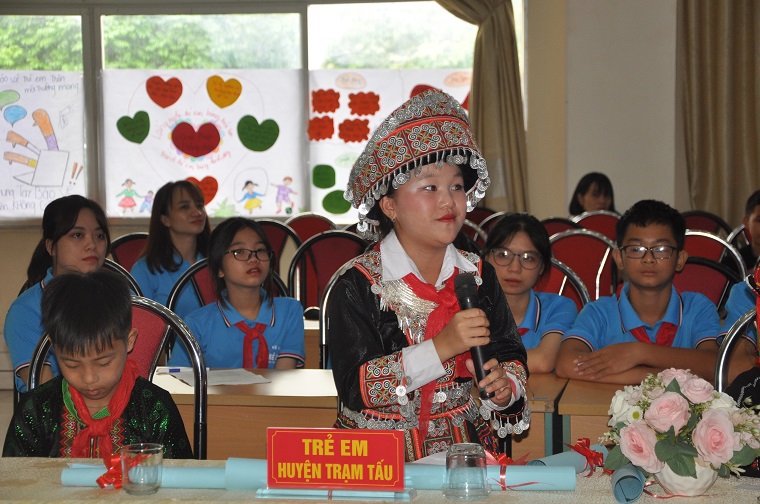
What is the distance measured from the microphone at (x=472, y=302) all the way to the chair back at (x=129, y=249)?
3.34 metres

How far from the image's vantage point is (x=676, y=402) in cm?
140

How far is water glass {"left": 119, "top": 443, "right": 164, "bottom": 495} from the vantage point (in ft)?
4.73

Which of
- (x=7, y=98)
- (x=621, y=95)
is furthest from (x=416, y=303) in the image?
(x=7, y=98)

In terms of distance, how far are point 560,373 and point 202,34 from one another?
496cm

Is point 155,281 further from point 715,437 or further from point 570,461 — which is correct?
point 715,437

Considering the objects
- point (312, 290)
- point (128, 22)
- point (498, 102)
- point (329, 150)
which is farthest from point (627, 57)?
point (128, 22)

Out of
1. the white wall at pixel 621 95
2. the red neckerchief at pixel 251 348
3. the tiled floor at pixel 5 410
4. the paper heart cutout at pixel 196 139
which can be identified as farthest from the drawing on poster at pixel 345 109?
the red neckerchief at pixel 251 348

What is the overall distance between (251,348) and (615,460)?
1.95 meters

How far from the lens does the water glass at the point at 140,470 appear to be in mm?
1442

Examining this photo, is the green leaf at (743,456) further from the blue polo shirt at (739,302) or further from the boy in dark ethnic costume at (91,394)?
the blue polo shirt at (739,302)

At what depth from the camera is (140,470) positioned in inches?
56.7

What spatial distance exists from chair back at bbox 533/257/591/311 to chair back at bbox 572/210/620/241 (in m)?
1.29

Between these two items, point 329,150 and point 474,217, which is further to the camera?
point 329,150

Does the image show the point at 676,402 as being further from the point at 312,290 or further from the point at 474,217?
the point at 474,217
